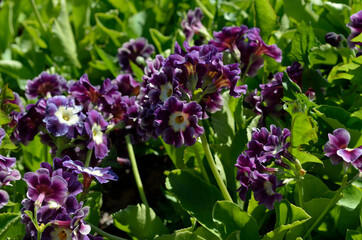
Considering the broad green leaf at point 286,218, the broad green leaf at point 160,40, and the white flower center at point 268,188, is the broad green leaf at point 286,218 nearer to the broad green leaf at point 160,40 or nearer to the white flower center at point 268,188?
the white flower center at point 268,188

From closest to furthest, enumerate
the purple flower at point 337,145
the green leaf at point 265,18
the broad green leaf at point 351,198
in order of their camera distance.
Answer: the purple flower at point 337,145, the broad green leaf at point 351,198, the green leaf at point 265,18

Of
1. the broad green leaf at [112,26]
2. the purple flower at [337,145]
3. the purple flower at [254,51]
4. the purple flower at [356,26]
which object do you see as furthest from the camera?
the broad green leaf at [112,26]

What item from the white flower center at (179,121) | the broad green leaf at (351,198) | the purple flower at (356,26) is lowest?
the broad green leaf at (351,198)

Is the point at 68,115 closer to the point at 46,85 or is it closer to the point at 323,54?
the point at 46,85

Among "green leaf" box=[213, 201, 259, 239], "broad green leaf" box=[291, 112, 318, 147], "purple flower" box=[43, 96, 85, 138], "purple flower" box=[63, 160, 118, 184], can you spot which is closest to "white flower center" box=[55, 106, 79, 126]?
"purple flower" box=[43, 96, 85, 138]

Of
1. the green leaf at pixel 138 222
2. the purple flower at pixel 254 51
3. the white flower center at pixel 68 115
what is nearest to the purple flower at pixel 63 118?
the white flower center at pixel 68 115

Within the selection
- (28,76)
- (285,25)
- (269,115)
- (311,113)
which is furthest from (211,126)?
(28,76)

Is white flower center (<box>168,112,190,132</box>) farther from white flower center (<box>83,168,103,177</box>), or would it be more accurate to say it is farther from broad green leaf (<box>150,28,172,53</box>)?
broad green leaf (<box>150,28,172,53</box>)
